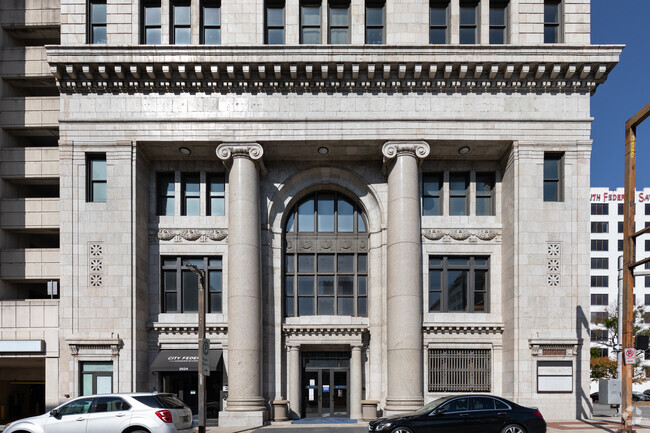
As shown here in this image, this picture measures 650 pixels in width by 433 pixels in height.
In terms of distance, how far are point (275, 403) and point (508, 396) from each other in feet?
30.4

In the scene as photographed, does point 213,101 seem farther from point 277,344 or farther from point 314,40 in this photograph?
point 277,344

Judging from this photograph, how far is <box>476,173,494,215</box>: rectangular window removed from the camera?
27.2 metres

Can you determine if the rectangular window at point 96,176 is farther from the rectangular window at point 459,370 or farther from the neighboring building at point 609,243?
the neighboring building at point 609,243

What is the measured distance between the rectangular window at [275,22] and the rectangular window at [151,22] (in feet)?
15.0

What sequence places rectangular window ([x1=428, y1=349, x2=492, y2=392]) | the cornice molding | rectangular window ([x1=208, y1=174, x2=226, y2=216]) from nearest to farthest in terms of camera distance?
the cornice molding < rectangular window ([x1=428, y1=349, x2=492, y2=392]) < rectangular window ([x1=208, y1=174, x2=226, y2=216])

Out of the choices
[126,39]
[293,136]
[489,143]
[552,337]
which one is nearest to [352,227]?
[293,136]

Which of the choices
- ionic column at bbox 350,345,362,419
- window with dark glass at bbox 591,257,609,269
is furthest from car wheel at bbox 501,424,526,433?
window with dark glass at bbox 591,257,609,269

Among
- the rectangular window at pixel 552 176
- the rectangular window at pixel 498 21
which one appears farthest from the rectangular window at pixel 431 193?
the rectangular window at pixel 498 21

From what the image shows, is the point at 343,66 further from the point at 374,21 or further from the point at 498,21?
the point at 498,21

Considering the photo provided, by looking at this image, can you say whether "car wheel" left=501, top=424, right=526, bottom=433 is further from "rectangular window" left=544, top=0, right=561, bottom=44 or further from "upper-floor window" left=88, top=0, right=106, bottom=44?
"upper-floor window" left=88, top=0, right=106, bottom=44

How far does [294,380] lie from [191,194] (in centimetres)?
916

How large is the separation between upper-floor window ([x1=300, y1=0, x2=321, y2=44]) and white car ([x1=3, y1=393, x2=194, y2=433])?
15909 mm

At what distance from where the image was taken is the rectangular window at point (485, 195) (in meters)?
27.2

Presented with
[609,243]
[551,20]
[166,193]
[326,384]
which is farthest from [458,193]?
[609,243]
